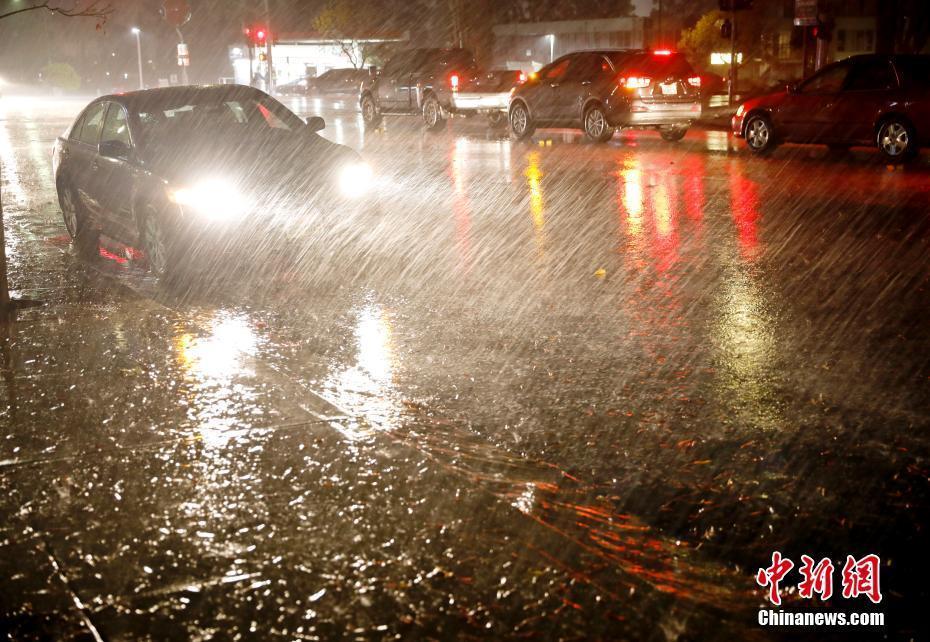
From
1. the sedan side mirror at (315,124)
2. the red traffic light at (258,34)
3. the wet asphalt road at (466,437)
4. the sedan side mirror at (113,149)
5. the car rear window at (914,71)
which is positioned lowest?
the wet asphalt road at (466,437)

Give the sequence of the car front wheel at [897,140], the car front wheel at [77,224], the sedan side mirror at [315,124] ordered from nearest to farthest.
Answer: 1. the car front wheel at [77,224]
2. the sedan side mirror at [315,124]
3. the car front wheel at [897,140]

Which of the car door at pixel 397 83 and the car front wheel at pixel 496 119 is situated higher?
the car door at pixel 397 83

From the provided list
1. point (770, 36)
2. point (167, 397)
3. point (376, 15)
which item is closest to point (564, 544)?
point (167, 397)

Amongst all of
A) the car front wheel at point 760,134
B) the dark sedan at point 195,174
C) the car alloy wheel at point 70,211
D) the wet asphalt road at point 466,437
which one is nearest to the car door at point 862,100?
the car front wheel at point 760,134

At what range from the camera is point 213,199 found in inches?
340

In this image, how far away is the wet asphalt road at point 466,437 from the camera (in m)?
3.31

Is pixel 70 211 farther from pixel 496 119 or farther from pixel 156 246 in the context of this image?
pixel 496 119

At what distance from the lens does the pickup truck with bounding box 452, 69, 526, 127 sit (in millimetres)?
25875

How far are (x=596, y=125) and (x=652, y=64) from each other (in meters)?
1.64

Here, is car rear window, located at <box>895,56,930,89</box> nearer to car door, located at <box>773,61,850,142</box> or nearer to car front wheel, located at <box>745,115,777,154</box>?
car door, located at <box>773,61,850,142</box>

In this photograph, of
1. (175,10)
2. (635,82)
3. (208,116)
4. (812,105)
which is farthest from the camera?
(175,10)

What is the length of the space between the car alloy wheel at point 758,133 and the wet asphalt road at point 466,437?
8.07 m

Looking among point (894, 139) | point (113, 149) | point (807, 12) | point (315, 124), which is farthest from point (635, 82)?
point (113, 149)

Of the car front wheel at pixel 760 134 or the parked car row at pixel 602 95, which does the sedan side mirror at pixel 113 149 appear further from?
the parked car row at pixel 602 95
